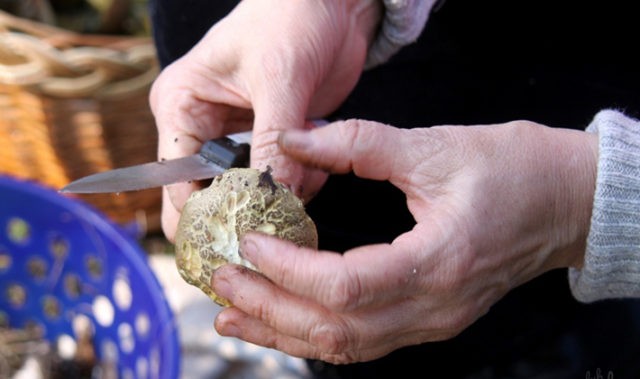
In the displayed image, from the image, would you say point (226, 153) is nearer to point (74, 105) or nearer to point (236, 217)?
point (236, 217)

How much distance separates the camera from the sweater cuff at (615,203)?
0.90 m

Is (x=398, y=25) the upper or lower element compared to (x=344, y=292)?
upper

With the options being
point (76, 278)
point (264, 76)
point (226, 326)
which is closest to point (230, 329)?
point (226, 326)

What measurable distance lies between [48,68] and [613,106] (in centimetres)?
129

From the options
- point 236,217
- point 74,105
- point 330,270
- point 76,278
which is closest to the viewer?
point 330,270

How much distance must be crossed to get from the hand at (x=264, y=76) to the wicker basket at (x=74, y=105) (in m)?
0.62

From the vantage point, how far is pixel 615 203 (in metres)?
0.90

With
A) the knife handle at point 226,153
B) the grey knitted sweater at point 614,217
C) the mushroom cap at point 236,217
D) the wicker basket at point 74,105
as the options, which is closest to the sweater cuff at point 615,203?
the grey knitted sweater at point 614,217

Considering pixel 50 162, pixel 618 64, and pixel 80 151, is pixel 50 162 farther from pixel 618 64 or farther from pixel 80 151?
pixel 618 64

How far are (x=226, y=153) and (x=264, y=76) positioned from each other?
130mm

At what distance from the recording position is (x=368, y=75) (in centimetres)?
136

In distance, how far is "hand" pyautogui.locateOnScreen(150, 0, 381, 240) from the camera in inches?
38.8

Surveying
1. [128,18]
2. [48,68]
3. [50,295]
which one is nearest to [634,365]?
[50,295]

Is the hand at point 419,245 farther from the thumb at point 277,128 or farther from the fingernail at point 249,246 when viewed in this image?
the thumb at point 277,128
